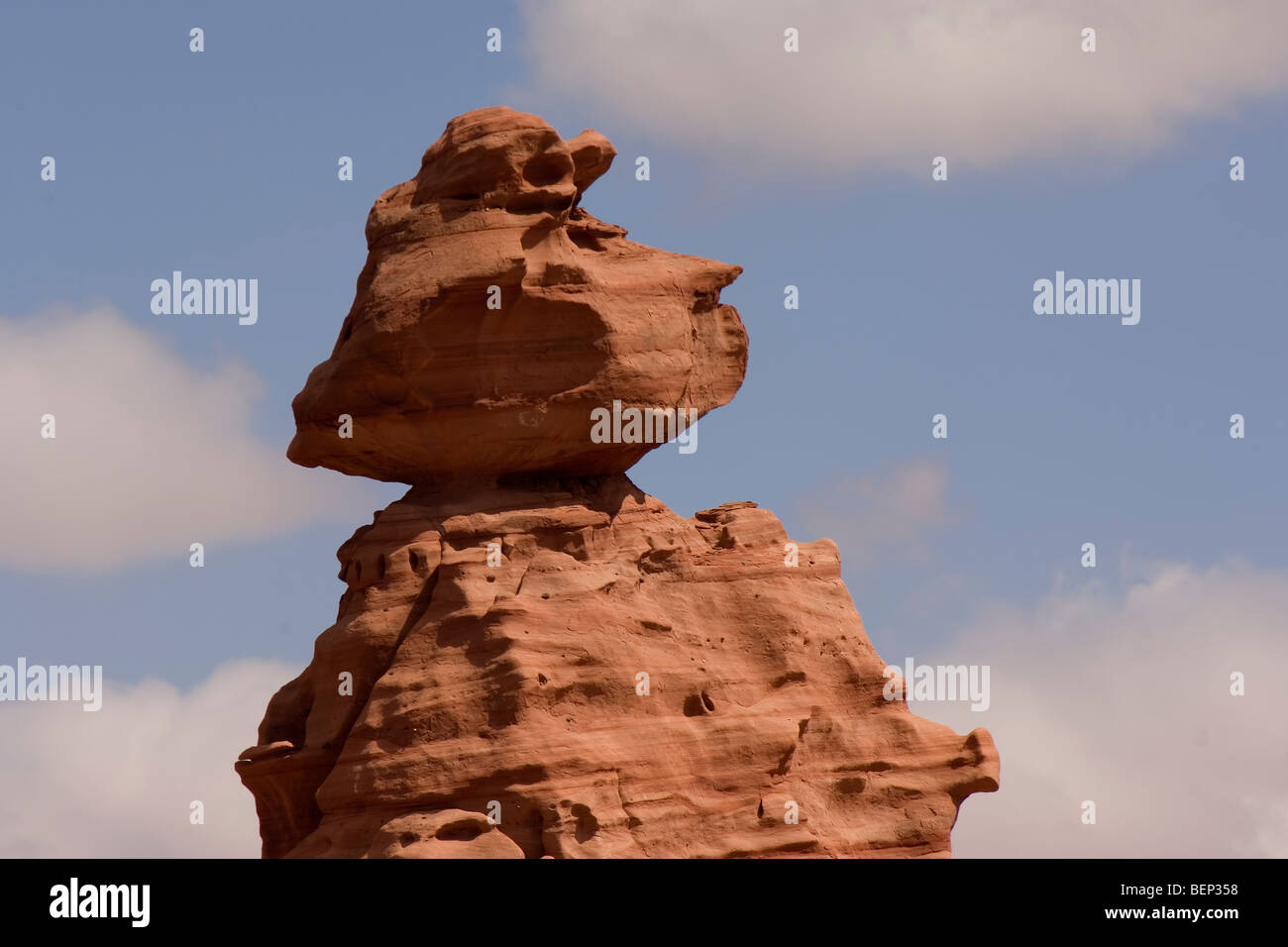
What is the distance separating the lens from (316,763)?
4294 cm

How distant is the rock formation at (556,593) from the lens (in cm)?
4119

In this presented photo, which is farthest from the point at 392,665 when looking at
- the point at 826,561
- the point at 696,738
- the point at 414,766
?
the point at 826,561

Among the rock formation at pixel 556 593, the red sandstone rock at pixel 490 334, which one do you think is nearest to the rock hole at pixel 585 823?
the rock formation at pixel 556 593

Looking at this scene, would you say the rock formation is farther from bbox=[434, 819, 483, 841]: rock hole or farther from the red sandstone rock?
bbox=[434, 819, 483, 841]: rock hole

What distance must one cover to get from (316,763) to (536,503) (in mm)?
5051

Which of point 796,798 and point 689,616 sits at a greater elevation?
point 689,616

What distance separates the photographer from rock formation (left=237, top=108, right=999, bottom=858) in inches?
1622

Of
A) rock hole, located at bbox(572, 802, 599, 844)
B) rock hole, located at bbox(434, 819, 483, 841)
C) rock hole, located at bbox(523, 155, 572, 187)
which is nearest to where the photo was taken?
rock hole, located at bbox(434, 819, 483, 841)

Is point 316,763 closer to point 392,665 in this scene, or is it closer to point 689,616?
point 392,665

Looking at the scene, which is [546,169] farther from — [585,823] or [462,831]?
[462,831]

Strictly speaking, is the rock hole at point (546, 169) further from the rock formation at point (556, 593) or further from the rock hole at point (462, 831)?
the rock hole at point (462, 831)

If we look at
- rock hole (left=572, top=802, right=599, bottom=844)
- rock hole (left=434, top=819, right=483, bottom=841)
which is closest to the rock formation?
rock hole (left=572, top=802, right=599, bottom=844)

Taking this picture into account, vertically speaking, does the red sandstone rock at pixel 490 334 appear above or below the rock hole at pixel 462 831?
above

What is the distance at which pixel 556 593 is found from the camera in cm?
4200
